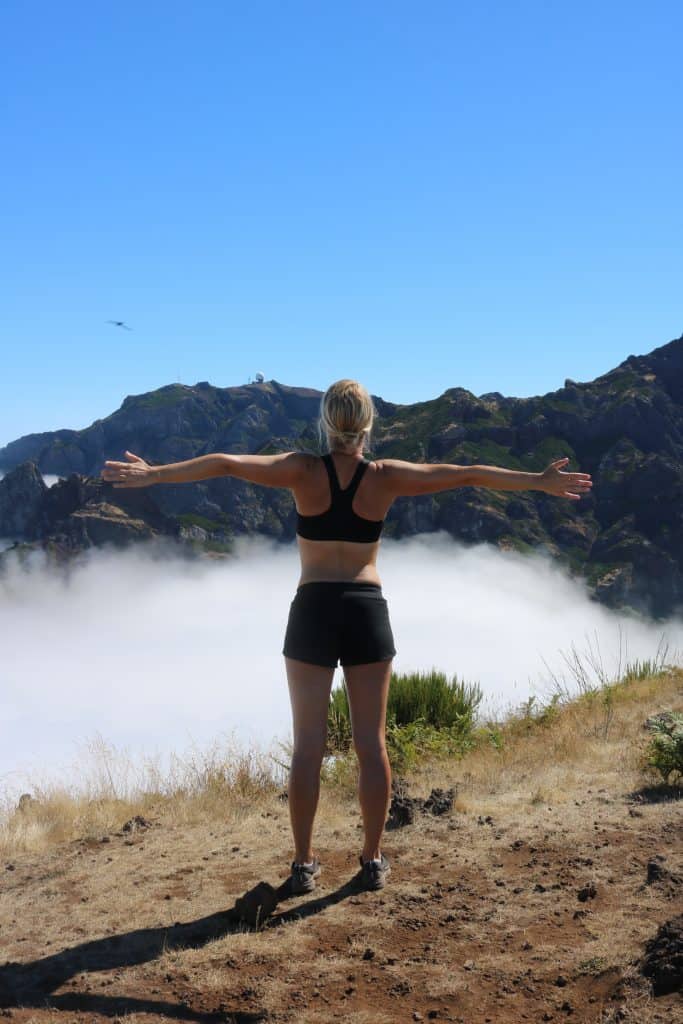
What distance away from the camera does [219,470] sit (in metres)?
3.85

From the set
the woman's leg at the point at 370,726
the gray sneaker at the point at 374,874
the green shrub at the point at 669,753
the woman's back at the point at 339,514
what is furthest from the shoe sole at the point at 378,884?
the green shrub at the point at 669,753

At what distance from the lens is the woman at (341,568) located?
3.90 metres

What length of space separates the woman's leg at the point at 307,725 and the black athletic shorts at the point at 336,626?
0.07m

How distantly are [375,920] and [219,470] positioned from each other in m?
2.12

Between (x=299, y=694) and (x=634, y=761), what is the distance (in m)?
3.32

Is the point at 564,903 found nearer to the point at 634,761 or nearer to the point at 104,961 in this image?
the point at 104,961

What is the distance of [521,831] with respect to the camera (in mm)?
4914

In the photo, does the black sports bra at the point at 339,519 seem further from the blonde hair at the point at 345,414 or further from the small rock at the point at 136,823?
the small rock at the point at 136,823

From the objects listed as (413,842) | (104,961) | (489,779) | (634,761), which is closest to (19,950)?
(104,961)

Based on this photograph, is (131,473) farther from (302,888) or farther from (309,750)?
(302,888)

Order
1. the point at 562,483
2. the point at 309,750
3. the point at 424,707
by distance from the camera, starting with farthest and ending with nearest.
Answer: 1. the point at 424,707
2. the point at 562,483
3. the point at 309,750

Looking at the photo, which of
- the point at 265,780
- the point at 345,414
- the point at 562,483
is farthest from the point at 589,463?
the point at 345,414

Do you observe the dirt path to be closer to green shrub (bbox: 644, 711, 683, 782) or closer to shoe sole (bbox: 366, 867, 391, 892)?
shoe sole (bbox: 366, 867, 391, 892)

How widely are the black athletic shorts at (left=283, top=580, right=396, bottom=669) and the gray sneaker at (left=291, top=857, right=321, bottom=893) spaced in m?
1.07
